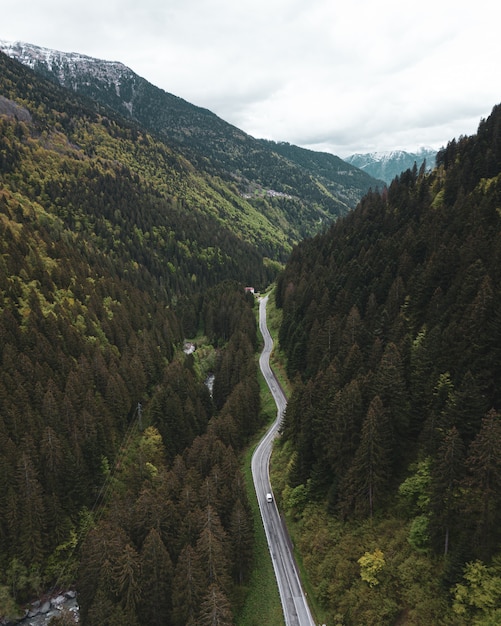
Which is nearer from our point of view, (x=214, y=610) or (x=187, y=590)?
(x=214, y=610)

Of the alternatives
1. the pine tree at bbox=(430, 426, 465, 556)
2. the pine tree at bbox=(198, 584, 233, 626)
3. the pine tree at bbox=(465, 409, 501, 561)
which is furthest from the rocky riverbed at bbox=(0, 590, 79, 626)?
the pine tree at bbox=(465, 409, 501, 561)

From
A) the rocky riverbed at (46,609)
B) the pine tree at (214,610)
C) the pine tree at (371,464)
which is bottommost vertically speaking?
the rocky riverbed at (46,609)

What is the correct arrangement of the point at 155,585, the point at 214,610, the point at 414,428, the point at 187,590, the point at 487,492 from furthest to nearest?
1. the point at 414,428
2. the point at 155,585
3. the point at 187,590
4. the point at 214,610
5. the point at 487,492

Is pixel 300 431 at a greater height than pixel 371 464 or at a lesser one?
lesser

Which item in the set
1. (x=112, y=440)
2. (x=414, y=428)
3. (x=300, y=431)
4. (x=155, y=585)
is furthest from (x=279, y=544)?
(x=112, y=440)

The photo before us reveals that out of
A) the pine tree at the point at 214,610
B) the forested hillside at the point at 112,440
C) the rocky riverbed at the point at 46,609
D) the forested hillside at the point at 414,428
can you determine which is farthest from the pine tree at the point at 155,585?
the forested hillside at the point at 414,428

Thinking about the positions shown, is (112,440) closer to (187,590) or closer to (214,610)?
(187,590)

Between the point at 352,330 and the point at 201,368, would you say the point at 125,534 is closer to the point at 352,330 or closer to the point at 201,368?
the point at 352,330

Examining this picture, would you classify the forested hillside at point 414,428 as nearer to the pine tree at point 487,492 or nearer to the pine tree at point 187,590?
the pine tree at point 487,492
